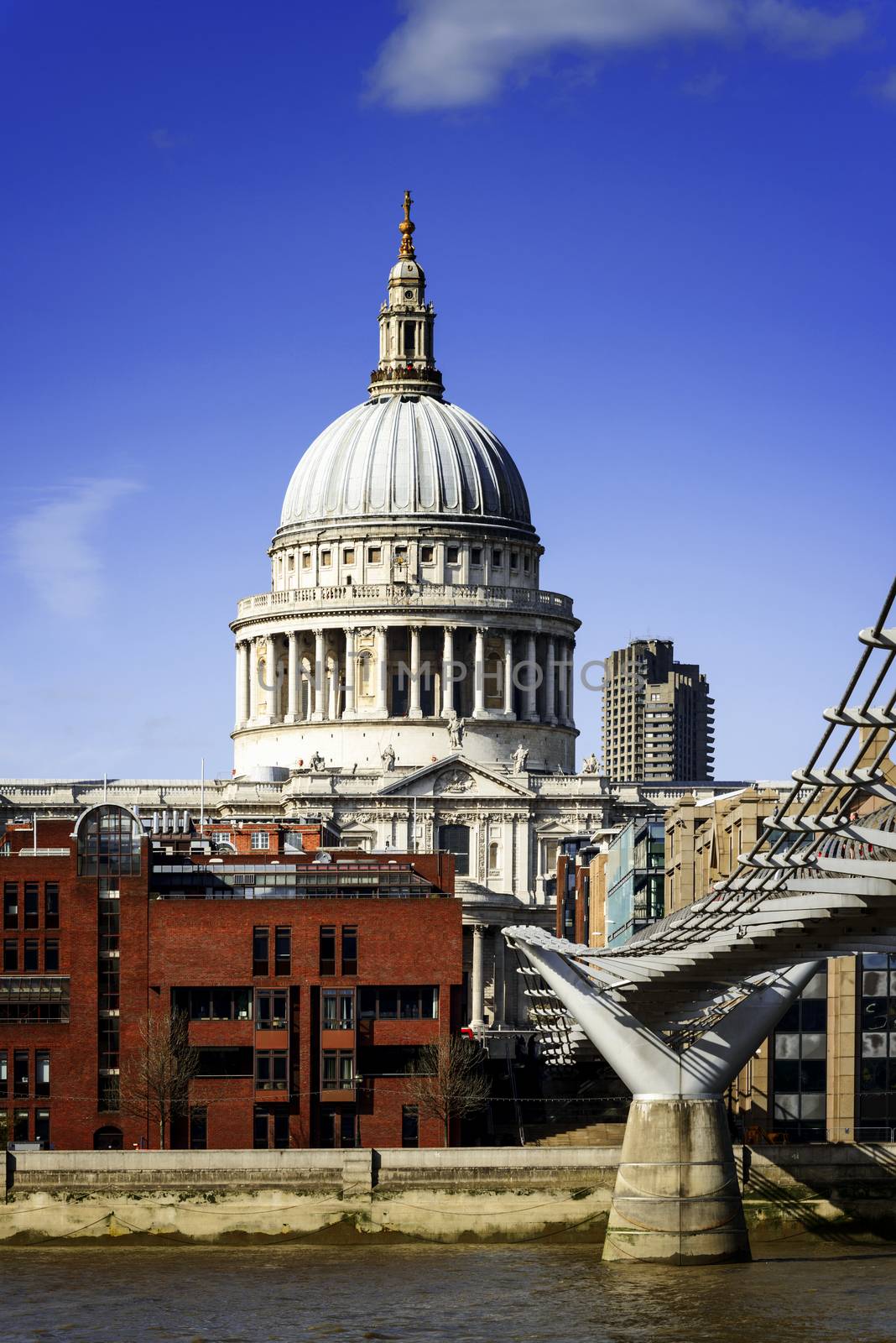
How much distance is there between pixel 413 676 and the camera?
17338 centimetres

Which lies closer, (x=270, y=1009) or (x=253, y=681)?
(x=270, y=1009)

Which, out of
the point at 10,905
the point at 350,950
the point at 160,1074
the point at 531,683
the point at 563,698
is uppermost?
the point at 531,683

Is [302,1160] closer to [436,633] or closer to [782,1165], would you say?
[782,1165]

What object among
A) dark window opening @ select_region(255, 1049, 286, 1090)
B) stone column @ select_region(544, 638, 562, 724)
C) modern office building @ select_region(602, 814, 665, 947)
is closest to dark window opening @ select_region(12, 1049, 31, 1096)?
dark window opening @ select_region(255, 1049, 286, 1090)

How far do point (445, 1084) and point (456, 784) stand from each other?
2637 inches

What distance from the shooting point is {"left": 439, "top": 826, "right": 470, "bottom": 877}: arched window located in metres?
160

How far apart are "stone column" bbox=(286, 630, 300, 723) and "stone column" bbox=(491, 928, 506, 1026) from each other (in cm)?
2834

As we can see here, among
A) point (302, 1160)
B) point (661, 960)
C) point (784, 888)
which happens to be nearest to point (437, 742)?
point (302, 1160)

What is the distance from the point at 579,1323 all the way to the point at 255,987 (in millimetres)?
26873

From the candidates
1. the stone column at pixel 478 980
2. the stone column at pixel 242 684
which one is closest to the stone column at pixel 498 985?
the stone column at pixel 478 980

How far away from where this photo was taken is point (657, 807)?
166875 millimetres

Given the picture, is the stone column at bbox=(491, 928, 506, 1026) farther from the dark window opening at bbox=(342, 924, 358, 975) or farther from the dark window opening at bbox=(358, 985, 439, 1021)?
the dark window opening at bbox=(342, 924, 358, 975)

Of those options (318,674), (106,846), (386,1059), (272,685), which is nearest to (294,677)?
(318,674)

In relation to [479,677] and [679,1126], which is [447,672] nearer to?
[479,677]
